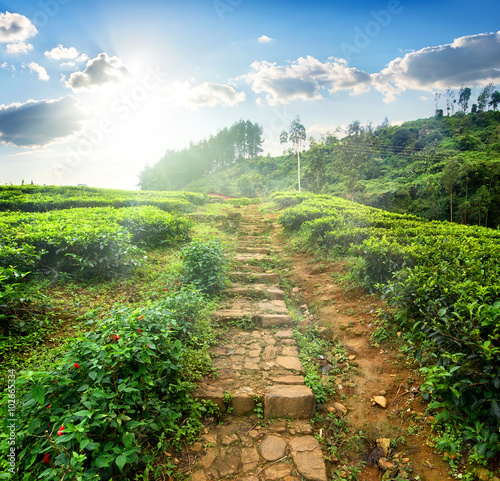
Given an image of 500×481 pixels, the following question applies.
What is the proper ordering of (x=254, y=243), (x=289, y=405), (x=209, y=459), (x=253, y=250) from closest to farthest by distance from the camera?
1. (x=209, y=459)
2. (x=289, y=405)
3. (x=253, y=250)
4. (x=254, y=243)

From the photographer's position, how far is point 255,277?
18.5 ft

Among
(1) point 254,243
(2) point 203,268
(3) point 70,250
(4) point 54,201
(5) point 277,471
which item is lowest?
(5) point 277,471

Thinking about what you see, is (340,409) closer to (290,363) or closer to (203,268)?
(290,363)

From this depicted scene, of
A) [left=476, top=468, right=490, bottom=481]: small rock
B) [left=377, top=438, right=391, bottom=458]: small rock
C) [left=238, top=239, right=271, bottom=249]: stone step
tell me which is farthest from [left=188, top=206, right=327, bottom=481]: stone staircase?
[left=238, top=239, right=271, bottom=249]: stone step

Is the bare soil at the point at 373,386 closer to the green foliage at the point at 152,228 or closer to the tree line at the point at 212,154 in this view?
the green foliage at the point at 152,228

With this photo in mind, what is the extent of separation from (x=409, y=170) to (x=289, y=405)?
4375 centimetres

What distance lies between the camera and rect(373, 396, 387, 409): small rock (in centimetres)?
263

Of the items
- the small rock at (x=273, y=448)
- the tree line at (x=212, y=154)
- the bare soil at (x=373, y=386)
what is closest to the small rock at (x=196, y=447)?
the small rock at (x=273, y=448)

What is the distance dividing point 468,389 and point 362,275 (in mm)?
2671

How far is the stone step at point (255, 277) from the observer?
5.64 m

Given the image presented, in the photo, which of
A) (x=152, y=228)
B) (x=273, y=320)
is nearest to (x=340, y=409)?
(x=273, y=320)

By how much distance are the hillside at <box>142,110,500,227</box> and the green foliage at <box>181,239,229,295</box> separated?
2863 cm

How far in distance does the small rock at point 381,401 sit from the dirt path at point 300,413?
0.04 feet

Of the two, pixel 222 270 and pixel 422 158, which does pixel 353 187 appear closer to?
pixel 422 158
